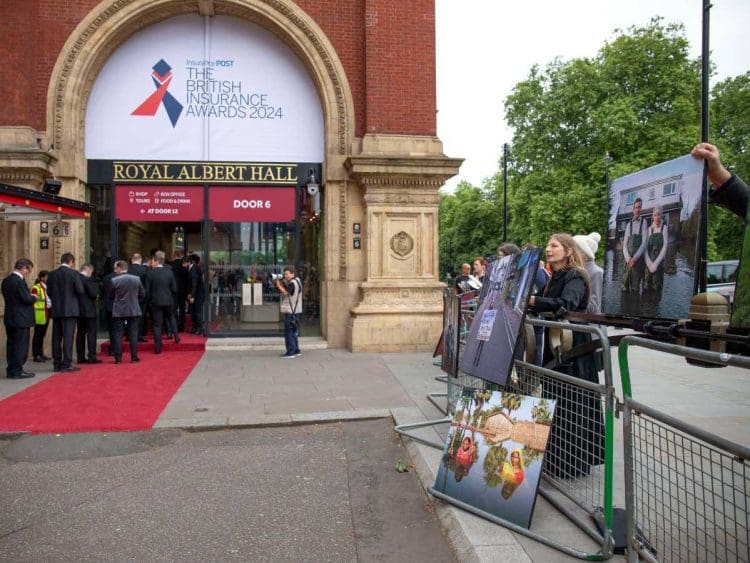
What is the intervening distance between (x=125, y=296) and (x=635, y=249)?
30.3 ft

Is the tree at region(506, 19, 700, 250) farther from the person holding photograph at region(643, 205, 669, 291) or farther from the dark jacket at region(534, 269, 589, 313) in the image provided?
the person holding photograph at region(643, 205, 669, 291)

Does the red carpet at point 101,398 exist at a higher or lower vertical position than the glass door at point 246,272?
lower

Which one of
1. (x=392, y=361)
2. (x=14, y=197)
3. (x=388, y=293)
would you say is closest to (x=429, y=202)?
(x=388, y=293)

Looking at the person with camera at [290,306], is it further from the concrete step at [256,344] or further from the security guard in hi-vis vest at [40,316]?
the security guard in hi-vis vest at [40,316]

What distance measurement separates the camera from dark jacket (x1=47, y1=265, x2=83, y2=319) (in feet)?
31.1

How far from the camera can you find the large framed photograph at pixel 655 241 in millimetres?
2703

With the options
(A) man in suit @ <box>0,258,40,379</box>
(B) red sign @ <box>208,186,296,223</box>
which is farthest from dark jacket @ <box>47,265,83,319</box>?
(B) red sign @ <box>208,186,296,223</box>

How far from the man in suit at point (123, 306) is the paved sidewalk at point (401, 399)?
1.37 metres

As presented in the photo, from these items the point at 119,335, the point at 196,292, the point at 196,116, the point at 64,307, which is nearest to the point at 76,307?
the point at 64,307

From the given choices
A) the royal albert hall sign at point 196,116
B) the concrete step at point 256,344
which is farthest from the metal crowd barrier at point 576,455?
the royal albert hall sign at point 196,116

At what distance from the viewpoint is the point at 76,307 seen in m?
9.62

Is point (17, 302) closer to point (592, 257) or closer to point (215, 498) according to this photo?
point (215, 498)

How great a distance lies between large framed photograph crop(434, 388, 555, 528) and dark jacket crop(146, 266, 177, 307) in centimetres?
856

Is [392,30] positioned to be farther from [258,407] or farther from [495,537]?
[495,537]
